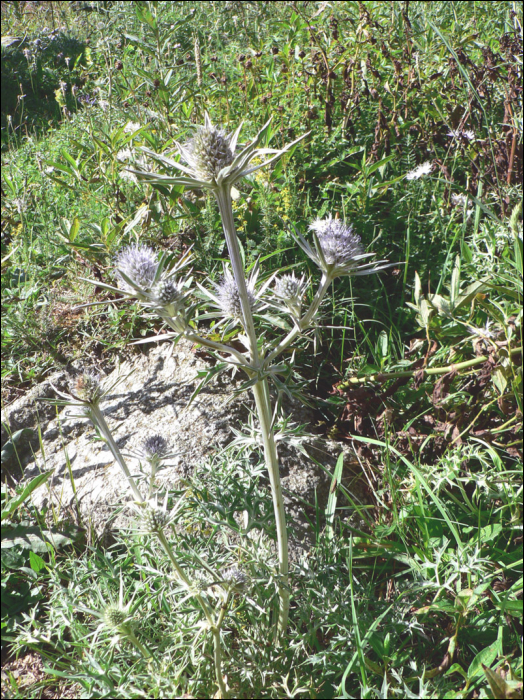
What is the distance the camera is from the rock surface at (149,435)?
81.7 inches

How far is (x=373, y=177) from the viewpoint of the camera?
2.93 meters

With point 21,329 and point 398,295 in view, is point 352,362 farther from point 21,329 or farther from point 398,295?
point 21,329

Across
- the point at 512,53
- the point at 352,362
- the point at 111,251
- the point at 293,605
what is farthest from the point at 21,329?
the point at 512,53

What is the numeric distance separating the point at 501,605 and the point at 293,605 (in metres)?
A: 0.71

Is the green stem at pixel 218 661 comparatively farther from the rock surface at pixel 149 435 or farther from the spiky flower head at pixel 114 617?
the rock surface at pixel 149 435

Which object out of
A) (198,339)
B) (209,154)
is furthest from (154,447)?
(209,154)

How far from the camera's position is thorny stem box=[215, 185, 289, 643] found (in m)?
1.08

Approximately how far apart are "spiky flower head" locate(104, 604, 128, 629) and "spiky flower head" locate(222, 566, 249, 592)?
28 centimetres

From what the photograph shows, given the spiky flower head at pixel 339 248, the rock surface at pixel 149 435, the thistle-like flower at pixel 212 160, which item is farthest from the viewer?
the rock surface at pixel 149 435

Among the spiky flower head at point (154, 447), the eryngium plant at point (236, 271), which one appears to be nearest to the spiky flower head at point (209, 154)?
the eryngium plant at point (236, 271)

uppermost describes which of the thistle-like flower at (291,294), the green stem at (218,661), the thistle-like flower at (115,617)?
the thistle-like flower at (291,294)

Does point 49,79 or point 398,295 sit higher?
point 49,79

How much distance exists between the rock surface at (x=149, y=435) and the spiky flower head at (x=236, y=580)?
0.39 meters

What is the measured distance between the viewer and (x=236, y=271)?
1114 mm
